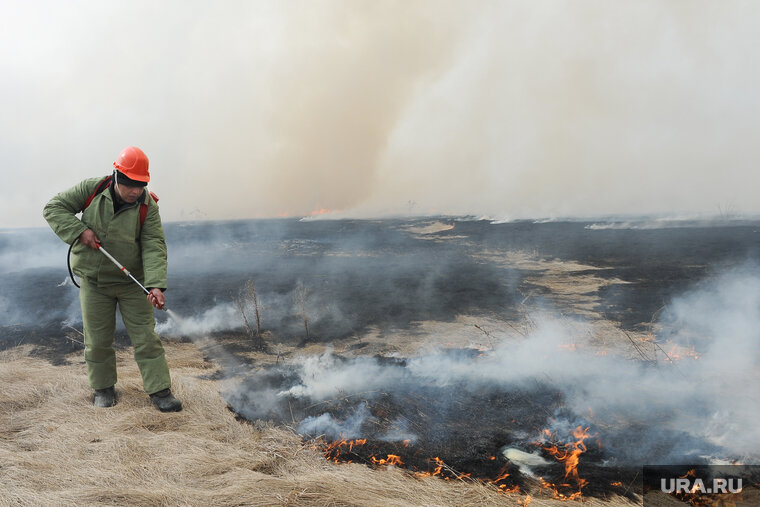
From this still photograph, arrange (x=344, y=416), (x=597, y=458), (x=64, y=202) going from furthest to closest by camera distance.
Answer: (x=344, y=416), (x=64, y=202), (x=597, y=458)

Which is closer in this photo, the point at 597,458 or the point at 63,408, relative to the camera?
the point at 597,458

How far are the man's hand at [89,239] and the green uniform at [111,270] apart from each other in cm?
5

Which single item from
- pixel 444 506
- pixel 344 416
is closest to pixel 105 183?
pixel 344 416

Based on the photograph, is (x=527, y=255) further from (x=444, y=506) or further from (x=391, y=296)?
(x=444, y=506)

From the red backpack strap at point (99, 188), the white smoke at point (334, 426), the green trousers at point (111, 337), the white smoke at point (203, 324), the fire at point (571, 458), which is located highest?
the red backpack strap at point (99, 188)

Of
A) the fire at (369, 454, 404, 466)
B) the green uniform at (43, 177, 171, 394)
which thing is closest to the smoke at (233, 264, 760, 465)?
the fire at (369, 454, 404, 466)

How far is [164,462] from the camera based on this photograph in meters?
3.27

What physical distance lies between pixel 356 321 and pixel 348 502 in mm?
6377

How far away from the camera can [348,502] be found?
2.80m

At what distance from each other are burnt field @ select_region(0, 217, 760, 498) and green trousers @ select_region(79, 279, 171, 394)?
1.04m

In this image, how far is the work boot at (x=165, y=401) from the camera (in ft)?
14.3

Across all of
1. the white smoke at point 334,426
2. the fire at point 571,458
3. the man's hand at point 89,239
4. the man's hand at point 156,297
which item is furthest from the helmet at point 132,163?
the fire at point 571,458

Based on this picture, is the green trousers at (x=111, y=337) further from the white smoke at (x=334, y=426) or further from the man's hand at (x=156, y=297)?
the white smoke at (x=334, y=426)

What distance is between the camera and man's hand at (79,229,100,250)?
3.95 metres
